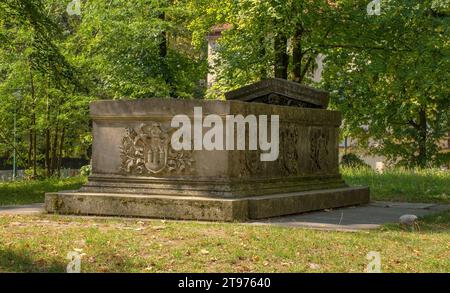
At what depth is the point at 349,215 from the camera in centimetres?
1228

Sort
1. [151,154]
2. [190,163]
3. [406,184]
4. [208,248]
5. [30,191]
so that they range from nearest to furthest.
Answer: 1. [208,248]
2. [190,163]
3. [151,154]
4. [30,191]
5. [406,184]

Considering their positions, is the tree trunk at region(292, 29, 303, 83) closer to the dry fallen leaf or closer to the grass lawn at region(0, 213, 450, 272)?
the grass lawn at region(0, 213, 450, 272)

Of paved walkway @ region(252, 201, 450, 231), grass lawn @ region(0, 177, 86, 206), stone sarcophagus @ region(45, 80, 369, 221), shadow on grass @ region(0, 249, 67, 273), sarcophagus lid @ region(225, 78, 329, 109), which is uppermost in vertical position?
sarcophagus lid @ region(225, 78, 329, 109)

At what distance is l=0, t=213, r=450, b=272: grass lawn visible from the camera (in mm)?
7234

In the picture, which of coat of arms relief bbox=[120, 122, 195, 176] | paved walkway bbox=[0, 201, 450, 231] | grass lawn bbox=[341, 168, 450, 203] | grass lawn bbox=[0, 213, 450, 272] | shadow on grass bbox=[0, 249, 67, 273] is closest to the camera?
shadow on grass bbox=[0, 249, 67, 273]

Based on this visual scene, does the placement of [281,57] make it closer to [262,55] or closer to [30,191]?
[262,55]

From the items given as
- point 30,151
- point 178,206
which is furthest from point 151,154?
point 30,151

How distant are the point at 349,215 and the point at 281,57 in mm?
12188

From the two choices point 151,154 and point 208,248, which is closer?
point 208,248

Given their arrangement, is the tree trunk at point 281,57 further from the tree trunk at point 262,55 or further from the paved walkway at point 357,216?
the paved walkway at point 357,216

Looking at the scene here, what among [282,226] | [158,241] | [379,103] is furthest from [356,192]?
[379,103]

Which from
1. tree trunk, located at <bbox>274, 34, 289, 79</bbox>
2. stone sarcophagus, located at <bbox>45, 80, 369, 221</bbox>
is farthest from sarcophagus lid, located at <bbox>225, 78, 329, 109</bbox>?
tree trunk, located at <bbox>274, 34, 289, 79</bbox>

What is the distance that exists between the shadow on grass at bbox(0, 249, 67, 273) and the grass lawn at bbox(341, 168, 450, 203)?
1080 cm
